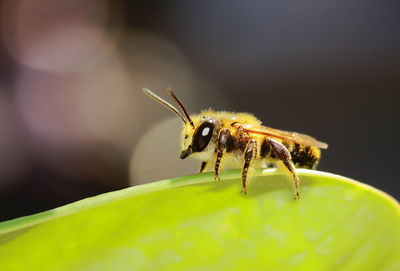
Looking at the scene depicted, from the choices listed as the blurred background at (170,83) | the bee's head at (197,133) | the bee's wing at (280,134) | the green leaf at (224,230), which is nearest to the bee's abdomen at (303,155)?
the bee's wing at (280,134)

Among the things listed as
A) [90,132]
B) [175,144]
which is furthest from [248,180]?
[90,132]

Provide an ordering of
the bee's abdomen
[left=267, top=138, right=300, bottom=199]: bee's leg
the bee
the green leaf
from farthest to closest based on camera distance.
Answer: the bee's abdomen → the bee → [left=267, top=138, right=300, bottom=199]: bee's leg → the green leaf

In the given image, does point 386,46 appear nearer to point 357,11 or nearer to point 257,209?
point 357,11

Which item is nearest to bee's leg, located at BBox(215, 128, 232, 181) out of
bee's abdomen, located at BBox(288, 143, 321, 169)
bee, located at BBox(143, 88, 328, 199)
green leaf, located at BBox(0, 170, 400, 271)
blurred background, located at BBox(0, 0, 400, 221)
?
bee, located at BBox(143, 88, 328, 199)

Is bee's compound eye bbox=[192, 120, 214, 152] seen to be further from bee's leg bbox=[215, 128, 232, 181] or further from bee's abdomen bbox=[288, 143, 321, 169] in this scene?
bee's abdomen bbox=[288, 143, 321, 169]

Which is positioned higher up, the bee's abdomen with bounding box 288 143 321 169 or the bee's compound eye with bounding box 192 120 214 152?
the bee's compound eye with bounding box 192 120 214 152

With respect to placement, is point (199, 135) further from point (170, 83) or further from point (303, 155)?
point (170, 83)

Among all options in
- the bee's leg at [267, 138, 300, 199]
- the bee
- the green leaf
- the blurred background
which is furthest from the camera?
the blurred background
